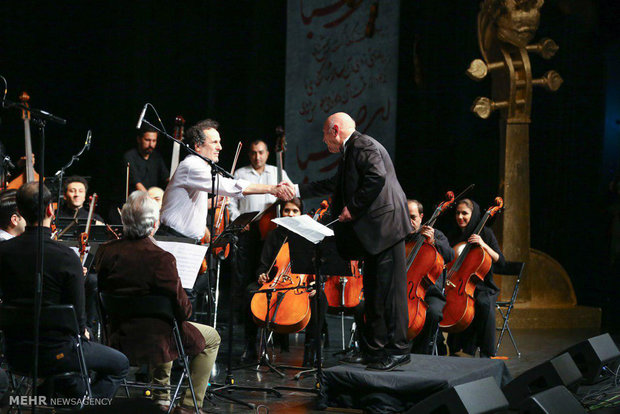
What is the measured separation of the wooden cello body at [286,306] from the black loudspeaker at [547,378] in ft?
5.29

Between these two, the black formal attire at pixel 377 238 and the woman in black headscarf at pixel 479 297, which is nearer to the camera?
the black formal attire at pixel 377 238

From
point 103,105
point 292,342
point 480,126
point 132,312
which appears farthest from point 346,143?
point 103,105

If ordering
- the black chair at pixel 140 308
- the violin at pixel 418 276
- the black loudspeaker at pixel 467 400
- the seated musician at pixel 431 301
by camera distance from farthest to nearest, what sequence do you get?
the seated musician at pixel 431 301 < the violin at pixel 418 276 < the black chair at pixel 140 308 < the black loudspeaker at pixel 467 400

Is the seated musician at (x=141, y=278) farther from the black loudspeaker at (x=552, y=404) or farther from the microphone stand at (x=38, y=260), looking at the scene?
the black loudspeaker at (x=552, y=404)

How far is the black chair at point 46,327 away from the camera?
3039 millimetres

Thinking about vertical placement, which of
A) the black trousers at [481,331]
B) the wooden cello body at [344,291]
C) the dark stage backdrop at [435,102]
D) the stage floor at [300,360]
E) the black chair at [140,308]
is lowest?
the stage floor at [300,360]

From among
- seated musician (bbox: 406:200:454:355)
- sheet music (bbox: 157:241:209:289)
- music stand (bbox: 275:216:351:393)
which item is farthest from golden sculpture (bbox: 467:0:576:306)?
sheet music (bbox: 157:241:209:289)

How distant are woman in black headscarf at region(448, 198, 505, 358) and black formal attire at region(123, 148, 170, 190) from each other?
111 inches

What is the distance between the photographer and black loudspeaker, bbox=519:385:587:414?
2484 millimetres

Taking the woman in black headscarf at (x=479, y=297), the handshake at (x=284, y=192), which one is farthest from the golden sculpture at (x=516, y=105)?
the handshake at (x=284, y=192)

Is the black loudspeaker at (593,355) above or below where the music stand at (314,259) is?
below

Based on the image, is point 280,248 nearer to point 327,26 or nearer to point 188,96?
point 327,26

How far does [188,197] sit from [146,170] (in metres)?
2.39

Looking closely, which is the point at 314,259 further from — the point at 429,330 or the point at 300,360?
the point at 300,360
